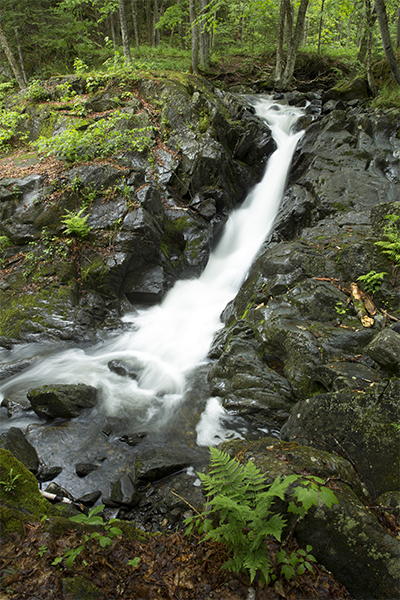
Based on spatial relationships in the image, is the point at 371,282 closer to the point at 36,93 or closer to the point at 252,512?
the point at 252,512

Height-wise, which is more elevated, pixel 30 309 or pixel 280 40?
pixel 280 40

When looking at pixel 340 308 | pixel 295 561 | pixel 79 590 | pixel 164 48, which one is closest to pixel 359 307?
pixel 340 308

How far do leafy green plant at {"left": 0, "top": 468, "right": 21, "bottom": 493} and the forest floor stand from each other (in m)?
0.35

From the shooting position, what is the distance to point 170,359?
744cm

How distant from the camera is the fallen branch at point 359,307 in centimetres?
540

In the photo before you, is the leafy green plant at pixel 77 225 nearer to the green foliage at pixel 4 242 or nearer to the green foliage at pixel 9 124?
the green foliage at pixel 4 242

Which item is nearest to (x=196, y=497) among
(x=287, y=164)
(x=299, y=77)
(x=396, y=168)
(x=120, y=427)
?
(x=120, y=427)

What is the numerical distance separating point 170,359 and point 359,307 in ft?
13.9

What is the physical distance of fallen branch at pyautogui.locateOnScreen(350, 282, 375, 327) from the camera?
17.7 feet

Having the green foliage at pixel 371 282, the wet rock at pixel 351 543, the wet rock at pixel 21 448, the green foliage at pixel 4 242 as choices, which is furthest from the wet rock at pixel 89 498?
the green foliage at pixel 4 242

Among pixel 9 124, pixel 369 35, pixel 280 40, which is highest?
pixel 280 40

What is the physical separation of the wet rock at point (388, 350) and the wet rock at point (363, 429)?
14.4 inches

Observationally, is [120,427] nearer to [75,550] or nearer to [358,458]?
[75,550]

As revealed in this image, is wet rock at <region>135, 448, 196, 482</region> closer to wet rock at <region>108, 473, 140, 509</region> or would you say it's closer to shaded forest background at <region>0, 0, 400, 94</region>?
wet rock at <region>108, 473, 140, 509</region>
